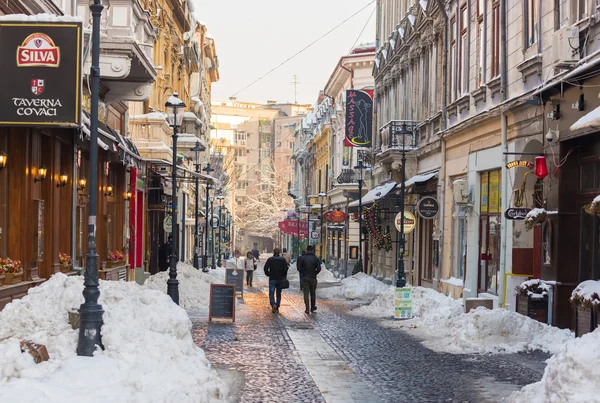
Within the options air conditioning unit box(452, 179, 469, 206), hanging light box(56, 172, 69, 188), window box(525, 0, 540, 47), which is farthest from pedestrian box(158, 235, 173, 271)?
window box(525, 0, 540, 47)

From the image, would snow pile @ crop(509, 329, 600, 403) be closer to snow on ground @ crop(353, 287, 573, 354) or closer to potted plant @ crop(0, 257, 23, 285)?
snow on ground @ crop(353, 287, 573, 354)

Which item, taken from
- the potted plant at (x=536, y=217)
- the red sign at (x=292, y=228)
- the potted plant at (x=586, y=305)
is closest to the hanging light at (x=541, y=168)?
the potted plant at (x=536, y=217)

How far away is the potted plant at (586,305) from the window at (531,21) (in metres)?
6.30

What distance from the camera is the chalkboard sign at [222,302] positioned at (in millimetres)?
20156

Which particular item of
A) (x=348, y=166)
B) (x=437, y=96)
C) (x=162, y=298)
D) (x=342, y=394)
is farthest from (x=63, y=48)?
(x=348, y=166)

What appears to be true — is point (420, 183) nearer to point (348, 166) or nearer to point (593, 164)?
point (593, 164)

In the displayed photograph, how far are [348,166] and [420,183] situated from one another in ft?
70.0

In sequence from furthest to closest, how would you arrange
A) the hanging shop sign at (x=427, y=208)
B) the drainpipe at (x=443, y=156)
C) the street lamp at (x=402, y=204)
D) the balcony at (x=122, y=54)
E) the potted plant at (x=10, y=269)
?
the drainpipe at (x=443, y=156) → the hanging shop sign at (x=427, y=208) → the street lamp at (x=402, y=204) → the balcony at (x=122, y=54) → the potted plant at (x=10, y=269)

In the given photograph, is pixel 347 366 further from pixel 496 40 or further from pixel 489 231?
pixel 496 40

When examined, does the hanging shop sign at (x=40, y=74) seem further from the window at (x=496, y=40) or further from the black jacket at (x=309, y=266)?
the window at (x=496, y=40)

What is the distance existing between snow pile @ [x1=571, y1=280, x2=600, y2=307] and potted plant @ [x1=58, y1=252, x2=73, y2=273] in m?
10.2

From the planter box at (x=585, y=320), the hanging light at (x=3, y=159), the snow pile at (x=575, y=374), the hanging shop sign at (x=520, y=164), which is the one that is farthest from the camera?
the hanging shop sign at (x=520, y=164)

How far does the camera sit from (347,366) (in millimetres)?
13570

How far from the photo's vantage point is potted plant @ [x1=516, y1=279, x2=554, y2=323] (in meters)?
17.0
